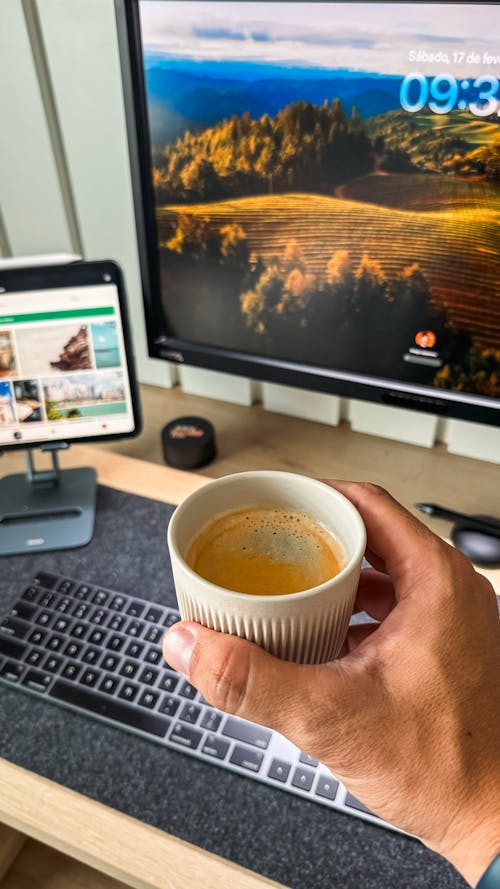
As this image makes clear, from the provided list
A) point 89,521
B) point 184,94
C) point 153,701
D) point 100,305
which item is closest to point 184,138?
point 184,94

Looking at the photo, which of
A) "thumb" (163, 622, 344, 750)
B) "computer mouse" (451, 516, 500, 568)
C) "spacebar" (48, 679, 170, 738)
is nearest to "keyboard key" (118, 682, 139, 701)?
"spacebar" (48, 679, 170, 738)

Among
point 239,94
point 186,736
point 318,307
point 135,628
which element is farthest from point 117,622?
point 239,94

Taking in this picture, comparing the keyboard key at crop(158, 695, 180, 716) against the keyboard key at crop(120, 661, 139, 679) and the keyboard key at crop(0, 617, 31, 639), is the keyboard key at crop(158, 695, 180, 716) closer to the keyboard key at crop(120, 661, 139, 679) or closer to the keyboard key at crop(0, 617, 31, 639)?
the keyboard key at crop(120, 661, 139, 679)

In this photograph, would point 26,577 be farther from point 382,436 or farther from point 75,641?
point 382,436

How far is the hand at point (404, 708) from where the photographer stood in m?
0.39

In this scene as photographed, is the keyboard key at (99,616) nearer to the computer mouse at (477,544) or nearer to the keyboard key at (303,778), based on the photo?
the keyboard key at (303,778)

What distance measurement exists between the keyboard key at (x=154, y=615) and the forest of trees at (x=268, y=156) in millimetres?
388

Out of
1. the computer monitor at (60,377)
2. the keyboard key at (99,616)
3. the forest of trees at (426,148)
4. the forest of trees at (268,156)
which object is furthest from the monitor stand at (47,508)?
the forest of trees at (426,148)

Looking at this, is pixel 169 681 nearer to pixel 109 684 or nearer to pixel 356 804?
pixel 109 684

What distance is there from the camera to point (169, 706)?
59 cm

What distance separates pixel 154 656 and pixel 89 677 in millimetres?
57

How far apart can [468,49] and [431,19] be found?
0.12ft

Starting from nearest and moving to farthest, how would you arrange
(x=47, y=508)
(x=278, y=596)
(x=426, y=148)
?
(x=278, y=596) → (x=426, y=148) → (x=47, y=508)

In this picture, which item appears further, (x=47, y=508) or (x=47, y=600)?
(x=47, y=508)
